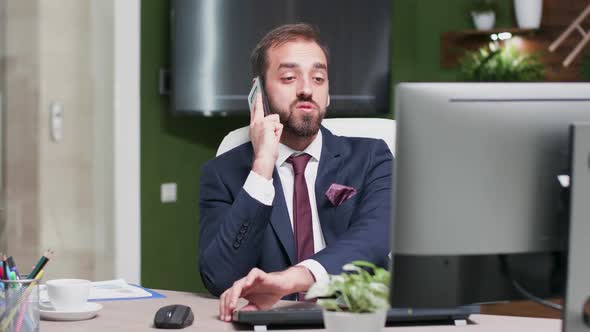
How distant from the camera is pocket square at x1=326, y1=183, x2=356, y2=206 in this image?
7.73 ft

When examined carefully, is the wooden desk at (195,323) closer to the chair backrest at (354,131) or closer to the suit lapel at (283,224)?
the suit lapel at (283,224)

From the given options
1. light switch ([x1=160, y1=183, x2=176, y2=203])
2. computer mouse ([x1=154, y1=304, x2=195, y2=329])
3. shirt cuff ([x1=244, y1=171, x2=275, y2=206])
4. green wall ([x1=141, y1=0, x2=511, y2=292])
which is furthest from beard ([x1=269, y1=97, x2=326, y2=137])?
light switch ([x1=160, y1=183, x2=176, y2=203])

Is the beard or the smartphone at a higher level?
the smartphone

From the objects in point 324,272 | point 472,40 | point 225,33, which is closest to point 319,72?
point 324,272

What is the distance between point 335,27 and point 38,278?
312 cm

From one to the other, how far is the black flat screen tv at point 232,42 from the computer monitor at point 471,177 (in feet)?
9.82

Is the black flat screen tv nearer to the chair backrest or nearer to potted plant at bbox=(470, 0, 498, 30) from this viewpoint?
potted plant at bbox=(470, 0, 498, 30)

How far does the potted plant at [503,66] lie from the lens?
471 centimetres

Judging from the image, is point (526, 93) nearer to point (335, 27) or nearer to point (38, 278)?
point (38, 278)

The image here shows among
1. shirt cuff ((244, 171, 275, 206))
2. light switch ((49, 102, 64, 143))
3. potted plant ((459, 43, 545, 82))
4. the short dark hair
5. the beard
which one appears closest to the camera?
shirt cuff ((244, 171, 275, 206))

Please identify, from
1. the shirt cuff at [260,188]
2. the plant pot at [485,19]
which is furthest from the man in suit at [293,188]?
the plant pot at [485,19]

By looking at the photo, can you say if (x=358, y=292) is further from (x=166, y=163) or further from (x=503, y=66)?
(x=503, y=66)

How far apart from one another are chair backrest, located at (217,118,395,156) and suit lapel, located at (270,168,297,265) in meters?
0.25

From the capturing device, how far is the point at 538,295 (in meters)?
1.43
